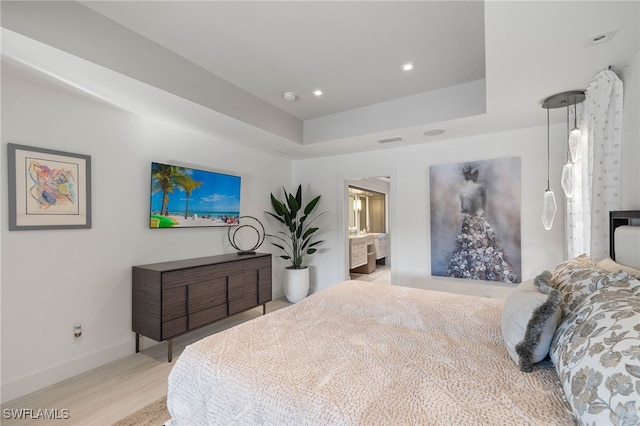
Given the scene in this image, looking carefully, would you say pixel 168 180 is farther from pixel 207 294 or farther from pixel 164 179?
pixel 207 294

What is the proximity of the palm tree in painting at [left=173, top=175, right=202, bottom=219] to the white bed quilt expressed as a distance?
2.01 metres

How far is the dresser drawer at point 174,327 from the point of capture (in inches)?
100

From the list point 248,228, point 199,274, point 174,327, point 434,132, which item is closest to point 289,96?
point 434,132

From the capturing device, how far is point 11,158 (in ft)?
6.73

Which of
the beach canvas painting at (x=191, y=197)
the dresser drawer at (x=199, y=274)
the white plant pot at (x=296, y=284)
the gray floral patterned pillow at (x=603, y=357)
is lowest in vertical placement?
the white plant pot at (x=296, y=284)

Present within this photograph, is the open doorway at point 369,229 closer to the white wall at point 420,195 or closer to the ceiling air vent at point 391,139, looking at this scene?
the white wall at point 420,195

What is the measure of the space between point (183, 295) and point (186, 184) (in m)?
1.24

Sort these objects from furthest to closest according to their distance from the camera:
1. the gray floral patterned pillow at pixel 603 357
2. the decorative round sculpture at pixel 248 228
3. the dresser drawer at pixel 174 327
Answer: the decorative round sculpture at pixel 248 228 → the dresser drawer at pixel 174 327 → the gray floral patterned pillow at pixel 603 357

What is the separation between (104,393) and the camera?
2.14m

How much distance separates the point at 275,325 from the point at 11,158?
2.27 meters

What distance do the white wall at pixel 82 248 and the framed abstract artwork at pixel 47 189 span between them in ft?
0.19

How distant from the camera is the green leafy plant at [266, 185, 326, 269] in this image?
14.4 ft

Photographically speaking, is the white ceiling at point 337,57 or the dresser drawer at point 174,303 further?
the dresser drawer at point 174,303

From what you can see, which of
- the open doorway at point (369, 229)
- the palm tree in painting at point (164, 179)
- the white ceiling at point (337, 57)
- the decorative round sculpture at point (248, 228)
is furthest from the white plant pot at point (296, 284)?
the white ceiling at point (337, 57)
